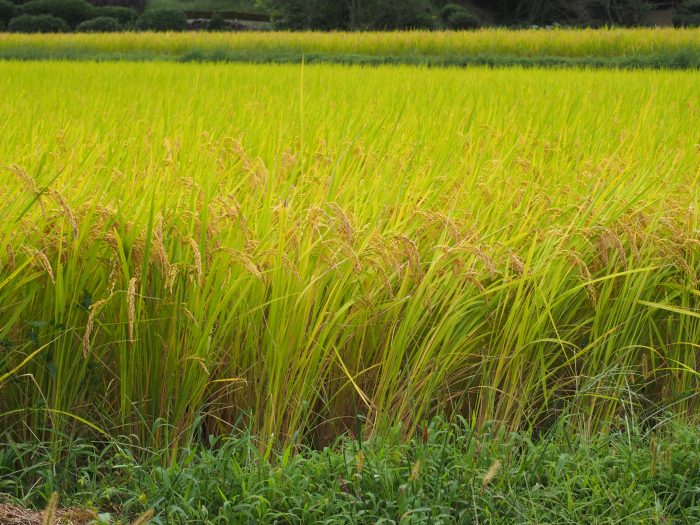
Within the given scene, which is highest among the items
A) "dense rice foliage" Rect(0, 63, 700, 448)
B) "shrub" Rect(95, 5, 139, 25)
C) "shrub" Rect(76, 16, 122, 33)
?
"shrub" Rect(95, 5, 139, 25)

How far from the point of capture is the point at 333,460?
1856 mm

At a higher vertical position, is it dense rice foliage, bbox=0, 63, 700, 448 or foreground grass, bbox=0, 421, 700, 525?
dense rice foliage, bbox=0, 63, 700, 448

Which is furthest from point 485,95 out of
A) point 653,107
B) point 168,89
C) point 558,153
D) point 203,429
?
point 203,429

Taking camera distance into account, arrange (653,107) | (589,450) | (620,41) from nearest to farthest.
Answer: (589,450), (653,107), (620,41)

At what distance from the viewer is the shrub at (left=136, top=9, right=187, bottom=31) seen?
25484 mm

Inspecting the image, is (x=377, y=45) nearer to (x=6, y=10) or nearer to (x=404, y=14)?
(x=404, y=14)

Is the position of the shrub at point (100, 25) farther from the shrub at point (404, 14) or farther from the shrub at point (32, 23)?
the shrub at point (404, 14)

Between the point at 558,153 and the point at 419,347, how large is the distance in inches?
55.6

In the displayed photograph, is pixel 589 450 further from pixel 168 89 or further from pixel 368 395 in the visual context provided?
pixel 168 89

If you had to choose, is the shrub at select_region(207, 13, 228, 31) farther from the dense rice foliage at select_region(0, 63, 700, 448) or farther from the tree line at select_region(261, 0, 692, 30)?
the dense rice foliage at select_region(0, 63, 700, 448)

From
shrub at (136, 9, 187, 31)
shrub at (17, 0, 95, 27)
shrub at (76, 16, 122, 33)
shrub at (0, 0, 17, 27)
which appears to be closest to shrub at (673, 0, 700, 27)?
shrub at (136, 9, 187, 31)

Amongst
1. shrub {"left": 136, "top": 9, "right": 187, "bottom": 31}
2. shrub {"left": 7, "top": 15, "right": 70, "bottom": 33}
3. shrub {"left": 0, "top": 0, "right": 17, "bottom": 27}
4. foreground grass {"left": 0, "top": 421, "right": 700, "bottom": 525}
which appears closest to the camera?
foreground grass {"left": 0, "top": 421, "right": 700, "bottom": 525}

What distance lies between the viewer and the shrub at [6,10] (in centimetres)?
2714

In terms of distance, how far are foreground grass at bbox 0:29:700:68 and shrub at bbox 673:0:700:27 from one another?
10.1m
